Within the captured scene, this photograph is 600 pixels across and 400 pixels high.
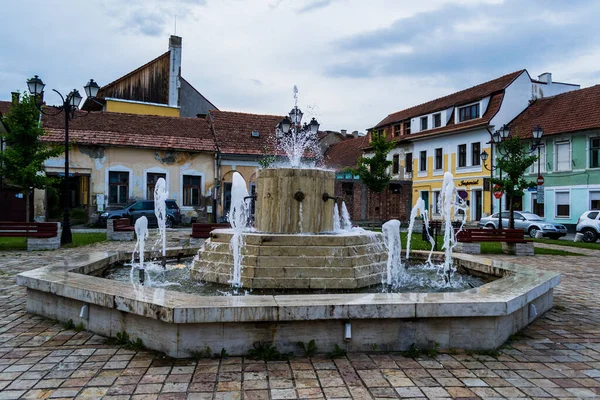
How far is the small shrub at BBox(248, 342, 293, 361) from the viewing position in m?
4.18

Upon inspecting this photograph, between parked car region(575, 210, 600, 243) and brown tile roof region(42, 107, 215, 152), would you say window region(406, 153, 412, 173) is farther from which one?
parked car region(575, 210, 600, 243)

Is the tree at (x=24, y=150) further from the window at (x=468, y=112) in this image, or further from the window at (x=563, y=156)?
the window at (x=563, y=156)

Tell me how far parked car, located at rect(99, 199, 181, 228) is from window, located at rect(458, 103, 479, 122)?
2092 centimetres

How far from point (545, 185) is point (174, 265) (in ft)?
85.9

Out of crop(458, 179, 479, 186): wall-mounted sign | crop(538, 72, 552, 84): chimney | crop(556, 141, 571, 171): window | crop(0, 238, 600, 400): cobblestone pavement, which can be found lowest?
crop(0, 238, 600, 400): cobblestone pavement

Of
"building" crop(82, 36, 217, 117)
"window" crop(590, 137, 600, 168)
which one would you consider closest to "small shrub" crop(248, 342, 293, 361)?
"window" crop(590, 137, 600, 168)

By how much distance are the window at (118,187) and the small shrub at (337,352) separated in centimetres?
2457

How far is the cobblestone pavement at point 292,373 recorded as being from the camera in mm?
3500

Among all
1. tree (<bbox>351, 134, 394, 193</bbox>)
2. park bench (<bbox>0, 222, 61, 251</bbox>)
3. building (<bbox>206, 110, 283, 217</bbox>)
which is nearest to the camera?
park bench (<bbox>0, 222, 61, 251</bbox>)

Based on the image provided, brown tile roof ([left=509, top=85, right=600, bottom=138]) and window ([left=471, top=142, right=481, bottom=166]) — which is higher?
brown tile roof ([left=509, top=85, right=600, bottom=138])

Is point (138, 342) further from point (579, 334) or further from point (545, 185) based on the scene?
point (545, 185)

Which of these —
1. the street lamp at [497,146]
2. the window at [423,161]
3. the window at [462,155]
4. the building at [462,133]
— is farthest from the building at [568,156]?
the window at [423,161]

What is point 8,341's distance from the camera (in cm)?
475

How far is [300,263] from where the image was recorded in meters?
6.15
